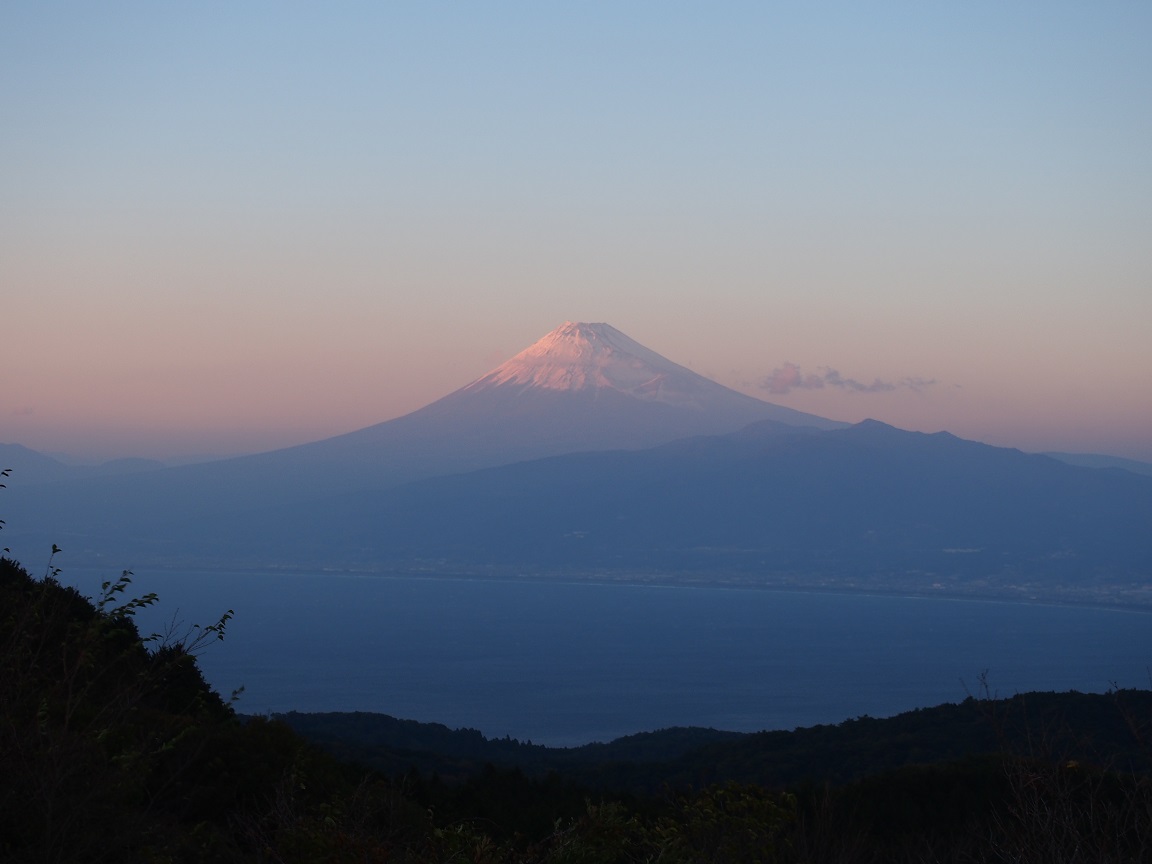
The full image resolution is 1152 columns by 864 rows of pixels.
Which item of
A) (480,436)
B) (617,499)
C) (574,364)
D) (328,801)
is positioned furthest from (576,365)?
(328,801)

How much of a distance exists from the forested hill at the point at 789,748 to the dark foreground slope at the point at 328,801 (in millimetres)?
6756

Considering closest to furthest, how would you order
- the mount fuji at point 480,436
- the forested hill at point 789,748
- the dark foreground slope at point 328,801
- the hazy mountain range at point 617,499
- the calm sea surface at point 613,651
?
the dark foreground slope at point 328,801 → the forested hill at point 789,748 → the calm sea surface at point 613,651 → the hazy mountain range at point 617,499 → the mount fuji at point 480,436

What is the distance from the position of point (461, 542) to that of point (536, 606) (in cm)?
3747

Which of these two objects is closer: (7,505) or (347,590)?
(347,590)

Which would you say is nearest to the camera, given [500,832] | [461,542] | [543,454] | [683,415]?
[500,832]

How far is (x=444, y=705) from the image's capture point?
5772cm

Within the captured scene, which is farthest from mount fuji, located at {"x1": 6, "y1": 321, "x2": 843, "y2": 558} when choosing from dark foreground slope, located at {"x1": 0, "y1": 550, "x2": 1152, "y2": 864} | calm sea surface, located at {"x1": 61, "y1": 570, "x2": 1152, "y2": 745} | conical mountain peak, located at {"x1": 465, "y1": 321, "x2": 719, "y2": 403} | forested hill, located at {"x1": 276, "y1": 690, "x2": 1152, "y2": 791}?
dark foreground slope, located at {"x1": 0, "y1": 550, "x2": 1152, "y2": 864}

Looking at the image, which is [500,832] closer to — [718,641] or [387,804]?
[387,804]

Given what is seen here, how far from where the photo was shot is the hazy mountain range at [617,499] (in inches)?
5335

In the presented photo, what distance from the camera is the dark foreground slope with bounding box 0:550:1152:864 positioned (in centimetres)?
430

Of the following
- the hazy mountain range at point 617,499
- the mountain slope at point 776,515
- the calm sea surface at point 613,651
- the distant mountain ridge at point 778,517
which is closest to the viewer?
the calm sea surface at point 613,651

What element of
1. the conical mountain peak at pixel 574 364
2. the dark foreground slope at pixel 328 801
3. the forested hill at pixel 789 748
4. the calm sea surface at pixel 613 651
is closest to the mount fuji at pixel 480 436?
the conical mountain peak at pixel 574 364

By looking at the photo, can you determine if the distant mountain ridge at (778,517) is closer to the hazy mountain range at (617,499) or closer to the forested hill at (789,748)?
the hazy mountain range at (617,499)

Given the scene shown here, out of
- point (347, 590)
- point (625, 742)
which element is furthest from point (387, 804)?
point (347, 590)
